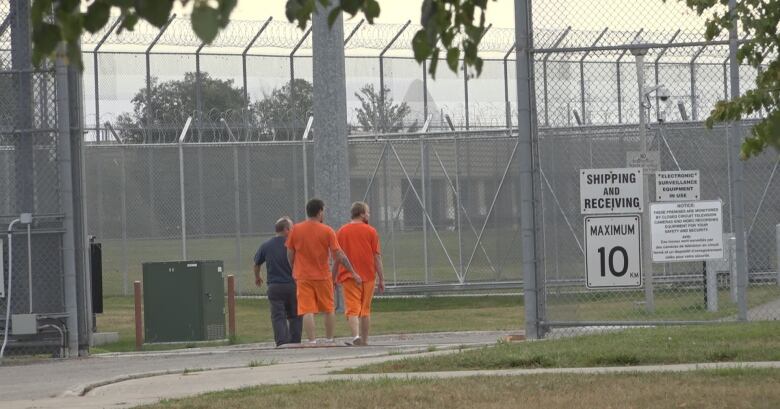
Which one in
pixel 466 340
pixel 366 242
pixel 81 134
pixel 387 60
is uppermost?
pixel 387 60

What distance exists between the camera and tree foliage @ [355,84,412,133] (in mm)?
28188

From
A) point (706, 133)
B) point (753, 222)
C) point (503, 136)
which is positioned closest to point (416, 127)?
point (503, 136)

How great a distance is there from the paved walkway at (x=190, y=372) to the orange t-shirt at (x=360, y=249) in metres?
0.75

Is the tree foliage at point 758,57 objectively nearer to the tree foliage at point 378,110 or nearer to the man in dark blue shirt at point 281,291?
the man in dark blue shirt at point 281,291

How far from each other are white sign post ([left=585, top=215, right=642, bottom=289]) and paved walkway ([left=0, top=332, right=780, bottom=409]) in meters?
1.45

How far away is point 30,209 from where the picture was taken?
14.8 meters

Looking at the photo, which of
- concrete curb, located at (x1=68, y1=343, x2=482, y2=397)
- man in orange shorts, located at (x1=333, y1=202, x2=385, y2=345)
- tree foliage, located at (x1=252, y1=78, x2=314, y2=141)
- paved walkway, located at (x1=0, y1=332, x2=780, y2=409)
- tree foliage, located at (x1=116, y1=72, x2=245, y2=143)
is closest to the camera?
paved walkway, located at (x1=0, y1=332, x2=780, y2=409)

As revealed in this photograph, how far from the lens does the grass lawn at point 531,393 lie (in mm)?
8109

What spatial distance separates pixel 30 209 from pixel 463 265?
30.3ft

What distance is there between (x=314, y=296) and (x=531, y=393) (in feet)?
20.7

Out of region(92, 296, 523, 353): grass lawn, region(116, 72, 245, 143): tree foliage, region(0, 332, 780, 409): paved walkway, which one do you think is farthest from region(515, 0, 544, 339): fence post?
region(116, 72, 245, 143): tree foliage

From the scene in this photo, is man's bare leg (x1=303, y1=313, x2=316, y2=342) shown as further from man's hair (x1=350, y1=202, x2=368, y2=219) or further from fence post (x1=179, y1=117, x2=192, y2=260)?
fence post (x1=179, y1=117, x2=192, y2=260)

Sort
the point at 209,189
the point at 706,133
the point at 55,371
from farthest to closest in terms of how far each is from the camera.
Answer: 1. the point at 209,189
2. the point at 706,133
3. the point at 55,371

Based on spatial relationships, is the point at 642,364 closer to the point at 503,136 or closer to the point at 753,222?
the point at 753,222
